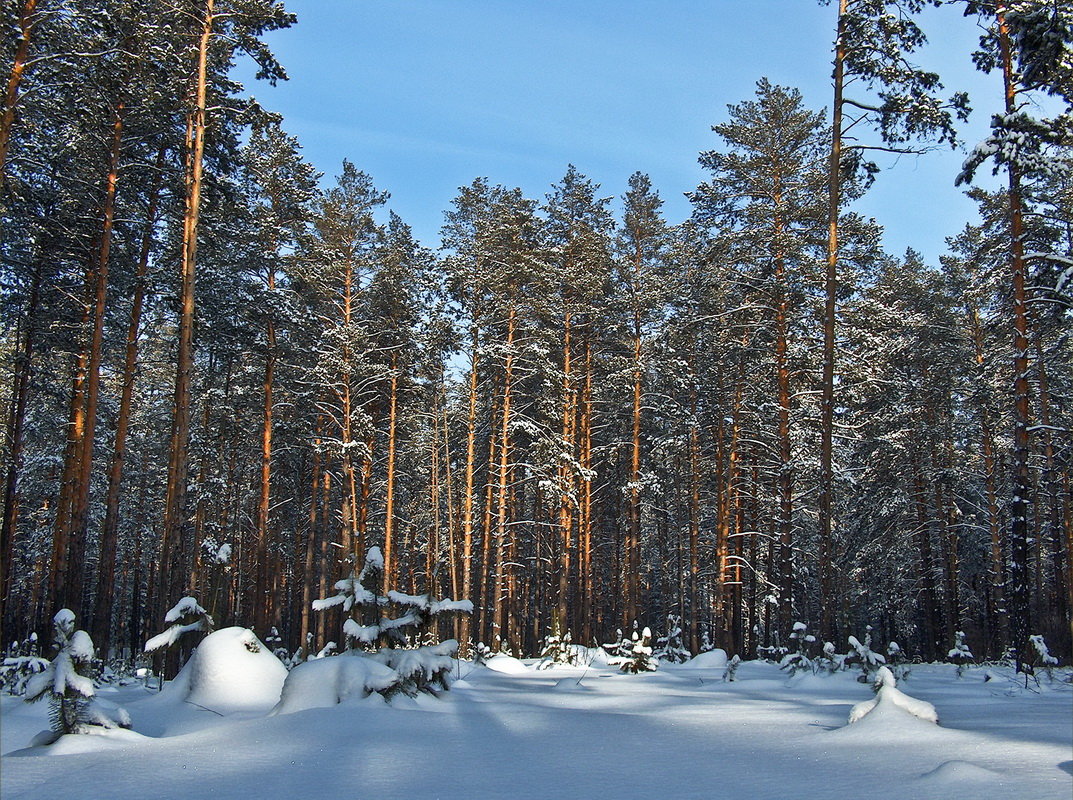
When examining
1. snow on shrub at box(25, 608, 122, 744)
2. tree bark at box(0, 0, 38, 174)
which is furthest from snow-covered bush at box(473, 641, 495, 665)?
tree bark at box(0, 0, 38, 174)

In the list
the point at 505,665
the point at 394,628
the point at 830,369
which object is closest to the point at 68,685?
the point at 394,628

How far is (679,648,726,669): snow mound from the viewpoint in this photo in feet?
56.7

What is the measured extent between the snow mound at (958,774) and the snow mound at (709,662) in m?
14.3

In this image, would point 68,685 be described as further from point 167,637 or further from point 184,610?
point 184,610

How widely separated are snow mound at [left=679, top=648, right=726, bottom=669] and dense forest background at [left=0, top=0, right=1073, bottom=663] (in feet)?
7.66

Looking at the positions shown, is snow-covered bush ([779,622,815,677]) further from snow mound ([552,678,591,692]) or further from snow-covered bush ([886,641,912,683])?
snow mound ([552,678,591,692])

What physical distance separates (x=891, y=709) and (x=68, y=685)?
255 inches

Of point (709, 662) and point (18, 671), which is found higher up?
point (18, 671)

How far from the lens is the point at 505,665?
17.0 m

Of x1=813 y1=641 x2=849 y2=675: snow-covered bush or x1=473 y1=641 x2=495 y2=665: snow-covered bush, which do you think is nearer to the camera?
x1=813 y1=641 x2=849 y2=675: snow-covered bush

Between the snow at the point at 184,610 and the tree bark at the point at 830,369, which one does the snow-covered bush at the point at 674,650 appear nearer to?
the tree bark at the point at 830,369

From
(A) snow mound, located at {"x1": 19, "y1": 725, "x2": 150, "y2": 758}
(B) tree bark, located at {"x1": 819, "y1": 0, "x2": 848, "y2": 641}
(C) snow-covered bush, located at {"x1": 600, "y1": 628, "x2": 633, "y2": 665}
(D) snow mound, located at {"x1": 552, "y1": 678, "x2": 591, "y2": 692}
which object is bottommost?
(C) snow-covered bush, located at {"x1": 600, "y1": 628, "x2": 633, "y2": 665}

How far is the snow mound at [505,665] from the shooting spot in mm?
16688

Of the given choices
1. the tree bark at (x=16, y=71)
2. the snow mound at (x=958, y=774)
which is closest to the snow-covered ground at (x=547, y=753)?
the snow mound at (x=958, y=774)
